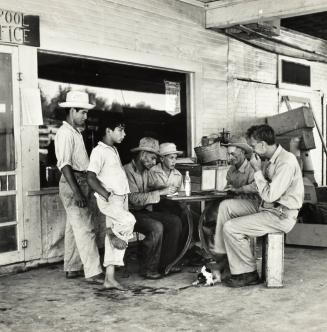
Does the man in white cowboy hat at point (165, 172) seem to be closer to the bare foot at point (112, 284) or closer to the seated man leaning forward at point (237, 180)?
the seated man leaning forward at point (237, 180)

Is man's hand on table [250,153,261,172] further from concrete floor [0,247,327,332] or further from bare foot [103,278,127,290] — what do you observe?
bare foot [103,278,127,290]

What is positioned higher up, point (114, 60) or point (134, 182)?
point (114, 60)

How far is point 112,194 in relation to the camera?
507 cm

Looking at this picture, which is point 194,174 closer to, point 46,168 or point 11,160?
point 46,168

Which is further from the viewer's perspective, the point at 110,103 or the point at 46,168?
the point at 110,103

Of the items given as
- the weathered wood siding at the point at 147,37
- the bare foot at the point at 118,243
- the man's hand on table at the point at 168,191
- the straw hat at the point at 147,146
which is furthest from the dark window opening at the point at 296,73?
the bare foot at the point at 118,243

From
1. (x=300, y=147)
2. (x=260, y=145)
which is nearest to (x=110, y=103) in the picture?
(x=260, y=145)

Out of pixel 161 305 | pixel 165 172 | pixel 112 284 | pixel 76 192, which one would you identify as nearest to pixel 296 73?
pixel 165 172

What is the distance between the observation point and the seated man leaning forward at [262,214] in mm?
5121

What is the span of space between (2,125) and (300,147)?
5.13 metres

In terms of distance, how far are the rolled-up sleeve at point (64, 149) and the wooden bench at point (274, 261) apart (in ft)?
7.09

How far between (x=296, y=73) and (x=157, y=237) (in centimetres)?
631

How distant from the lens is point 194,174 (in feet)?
23.6

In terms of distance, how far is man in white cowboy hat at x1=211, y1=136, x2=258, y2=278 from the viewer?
18.1 ft
